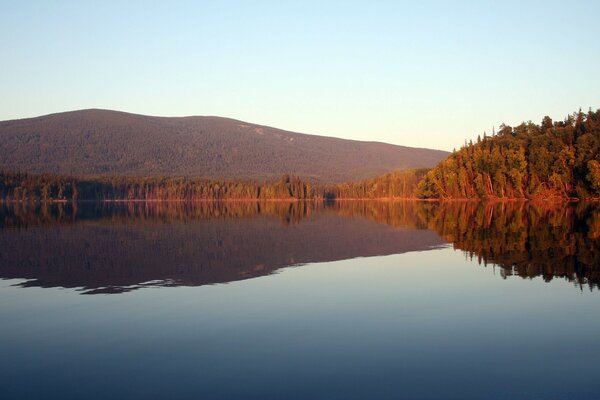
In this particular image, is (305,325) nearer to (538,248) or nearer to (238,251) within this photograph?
(238,251)

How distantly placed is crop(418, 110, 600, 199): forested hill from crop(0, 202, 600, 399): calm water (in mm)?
88157

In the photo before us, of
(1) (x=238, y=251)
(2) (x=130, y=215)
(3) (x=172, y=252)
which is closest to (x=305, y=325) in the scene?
(1) (x=238, y=251)

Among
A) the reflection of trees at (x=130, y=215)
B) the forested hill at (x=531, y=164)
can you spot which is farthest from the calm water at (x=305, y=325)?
the forested hill at (x=531, y=164)

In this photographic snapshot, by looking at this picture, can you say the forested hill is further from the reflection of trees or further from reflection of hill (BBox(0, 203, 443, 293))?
reflection of hill (BBox(0, 203, 443, 293))

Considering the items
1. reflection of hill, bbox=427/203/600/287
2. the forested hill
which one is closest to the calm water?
reflection of hill, bbox=427/203/600/287

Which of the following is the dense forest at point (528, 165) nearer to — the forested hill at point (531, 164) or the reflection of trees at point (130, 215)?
the forested hill at point (531, 164)

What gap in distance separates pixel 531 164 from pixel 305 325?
113583 millimetres

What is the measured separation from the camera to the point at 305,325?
1376cm

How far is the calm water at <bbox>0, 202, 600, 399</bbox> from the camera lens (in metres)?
9.77

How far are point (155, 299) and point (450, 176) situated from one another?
124m

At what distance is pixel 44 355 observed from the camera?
1158 centimetres

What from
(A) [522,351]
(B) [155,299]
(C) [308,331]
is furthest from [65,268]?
(A) [522,351]

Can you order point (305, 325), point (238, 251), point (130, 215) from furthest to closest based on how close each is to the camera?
point (130, 215) < point (238, 251) < point (305, 325)

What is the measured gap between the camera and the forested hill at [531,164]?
10494 cm
